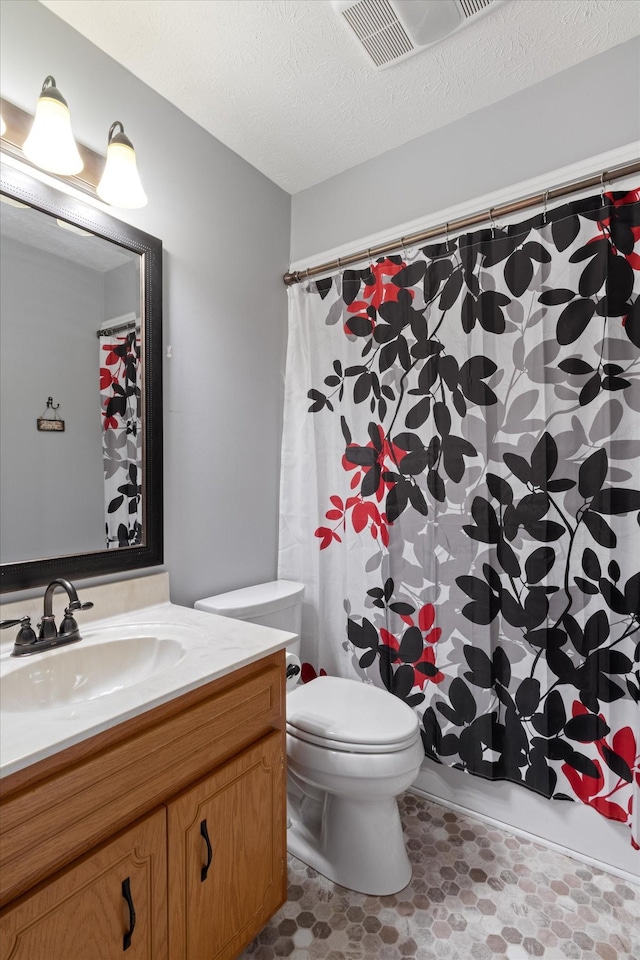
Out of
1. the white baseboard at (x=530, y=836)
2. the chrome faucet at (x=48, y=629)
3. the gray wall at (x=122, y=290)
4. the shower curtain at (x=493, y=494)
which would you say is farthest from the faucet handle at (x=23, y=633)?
the white baseboard at (x=530, y=836)

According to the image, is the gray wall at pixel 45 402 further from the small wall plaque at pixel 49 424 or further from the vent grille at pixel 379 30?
the vent grille at pixel 379 30

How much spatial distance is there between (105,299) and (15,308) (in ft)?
0.86

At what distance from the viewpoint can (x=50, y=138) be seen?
122 centimetres

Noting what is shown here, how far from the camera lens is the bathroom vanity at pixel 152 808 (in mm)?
784

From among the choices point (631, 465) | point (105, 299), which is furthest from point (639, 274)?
point (105, 299)

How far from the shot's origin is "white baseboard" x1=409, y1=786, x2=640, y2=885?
58.6 inches

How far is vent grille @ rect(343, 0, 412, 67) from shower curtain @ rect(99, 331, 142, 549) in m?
1.07

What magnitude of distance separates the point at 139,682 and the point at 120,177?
130 centimetres

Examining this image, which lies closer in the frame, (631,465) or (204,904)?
(204,904)

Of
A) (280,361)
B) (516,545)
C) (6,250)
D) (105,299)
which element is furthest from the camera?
(280,361)

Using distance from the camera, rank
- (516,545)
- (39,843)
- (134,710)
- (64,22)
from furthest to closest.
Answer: (516,545) < (64,22) < (134,710) < (39,843)

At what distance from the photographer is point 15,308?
50.6 inches

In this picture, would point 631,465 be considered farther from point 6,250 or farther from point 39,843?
point 6,250

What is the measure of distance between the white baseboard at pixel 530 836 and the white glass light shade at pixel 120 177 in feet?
7.22
